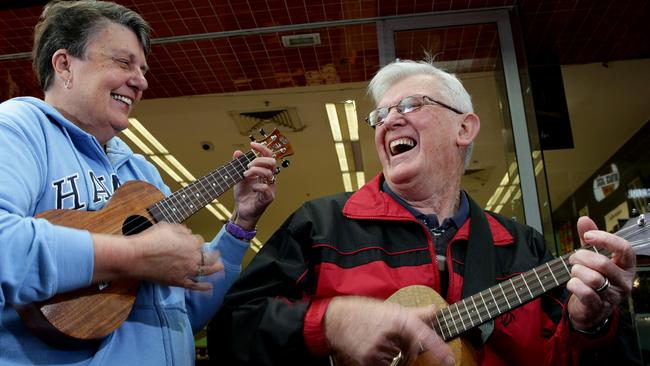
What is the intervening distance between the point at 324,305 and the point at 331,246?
0.27 m

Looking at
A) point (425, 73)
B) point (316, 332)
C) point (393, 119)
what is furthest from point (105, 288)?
point (425, 73)

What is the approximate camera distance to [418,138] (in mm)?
2176

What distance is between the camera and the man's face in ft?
6.86

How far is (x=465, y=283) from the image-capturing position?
1.78 m

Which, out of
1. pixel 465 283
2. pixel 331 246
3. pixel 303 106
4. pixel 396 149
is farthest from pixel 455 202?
pixel 303 106

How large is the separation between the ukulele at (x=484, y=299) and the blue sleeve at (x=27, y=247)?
0.70 meters

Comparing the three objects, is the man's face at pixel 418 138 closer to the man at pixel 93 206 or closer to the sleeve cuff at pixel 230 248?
the man at pixel 93 206

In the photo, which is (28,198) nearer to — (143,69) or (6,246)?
(6,246)

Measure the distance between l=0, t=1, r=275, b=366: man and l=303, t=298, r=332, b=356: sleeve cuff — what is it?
0.29 metres

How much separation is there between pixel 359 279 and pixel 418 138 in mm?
650

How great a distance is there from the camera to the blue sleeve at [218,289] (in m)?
1.96

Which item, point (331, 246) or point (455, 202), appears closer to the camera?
point (331, 246)

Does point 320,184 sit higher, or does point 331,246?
point 320,184

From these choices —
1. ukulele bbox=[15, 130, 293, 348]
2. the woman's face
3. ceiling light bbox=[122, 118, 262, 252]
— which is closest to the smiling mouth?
the woman's face
